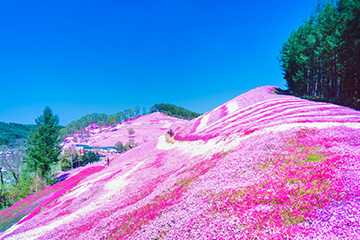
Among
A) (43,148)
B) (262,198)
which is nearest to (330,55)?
(262,198)

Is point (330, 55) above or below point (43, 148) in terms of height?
above

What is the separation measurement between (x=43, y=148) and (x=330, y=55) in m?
82.3

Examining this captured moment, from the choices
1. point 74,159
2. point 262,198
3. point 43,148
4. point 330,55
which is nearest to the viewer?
point 262,198

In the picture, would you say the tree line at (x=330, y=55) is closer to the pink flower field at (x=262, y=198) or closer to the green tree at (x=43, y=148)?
the pink flower field at (x=262, y=198)

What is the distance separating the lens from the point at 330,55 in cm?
4469

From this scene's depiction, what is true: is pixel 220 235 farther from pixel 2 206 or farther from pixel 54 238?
pixel 2 206

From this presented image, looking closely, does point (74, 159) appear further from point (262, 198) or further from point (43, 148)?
point (262, 198)

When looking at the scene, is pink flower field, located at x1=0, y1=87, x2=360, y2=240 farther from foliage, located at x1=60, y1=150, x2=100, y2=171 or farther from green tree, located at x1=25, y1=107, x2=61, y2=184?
foliage, located at x1=60, y1=150, x2=100, y2=171

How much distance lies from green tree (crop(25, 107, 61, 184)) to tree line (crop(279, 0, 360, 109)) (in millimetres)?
73148

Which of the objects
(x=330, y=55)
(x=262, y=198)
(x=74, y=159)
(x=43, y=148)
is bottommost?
(x=262, y=198)

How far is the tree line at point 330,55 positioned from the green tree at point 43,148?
73148mm

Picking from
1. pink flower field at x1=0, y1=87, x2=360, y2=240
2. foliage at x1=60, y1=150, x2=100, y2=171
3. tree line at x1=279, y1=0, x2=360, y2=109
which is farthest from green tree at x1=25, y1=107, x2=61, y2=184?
tree line at x1=279, y1=0, x2=360, y2=109

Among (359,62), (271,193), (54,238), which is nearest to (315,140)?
(271,193)

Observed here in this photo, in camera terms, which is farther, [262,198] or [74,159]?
[74,159]
